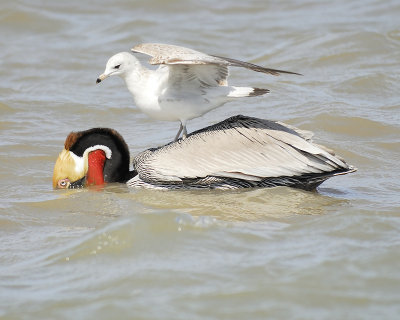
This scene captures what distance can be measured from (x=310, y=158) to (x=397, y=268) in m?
1.99

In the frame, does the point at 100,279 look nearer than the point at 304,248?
Yes

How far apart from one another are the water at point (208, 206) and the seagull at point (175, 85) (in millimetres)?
824

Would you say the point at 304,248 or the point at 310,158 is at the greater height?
the point at 310,158

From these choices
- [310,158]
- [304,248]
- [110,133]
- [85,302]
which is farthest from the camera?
[110,133]

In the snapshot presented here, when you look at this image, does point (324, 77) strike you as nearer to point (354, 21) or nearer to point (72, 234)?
point (354, 21)

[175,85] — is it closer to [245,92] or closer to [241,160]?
[245,92]

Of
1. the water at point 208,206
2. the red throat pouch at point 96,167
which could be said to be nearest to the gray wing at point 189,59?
the water at point 208,206

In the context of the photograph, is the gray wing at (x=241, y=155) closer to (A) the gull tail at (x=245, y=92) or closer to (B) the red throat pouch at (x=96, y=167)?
(A) the gull tail at (x=245, y=92)

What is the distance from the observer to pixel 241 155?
25.3 feet

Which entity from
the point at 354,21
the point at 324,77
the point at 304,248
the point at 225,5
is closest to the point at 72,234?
the point at 304,248

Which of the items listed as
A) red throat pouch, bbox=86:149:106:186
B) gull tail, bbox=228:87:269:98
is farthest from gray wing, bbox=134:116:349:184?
red throat pouch, bbox=86:149:106:186

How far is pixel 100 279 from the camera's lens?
18.8ft

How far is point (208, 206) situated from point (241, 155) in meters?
0.57

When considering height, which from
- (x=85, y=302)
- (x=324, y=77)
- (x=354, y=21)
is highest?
(x=354, y=21)
